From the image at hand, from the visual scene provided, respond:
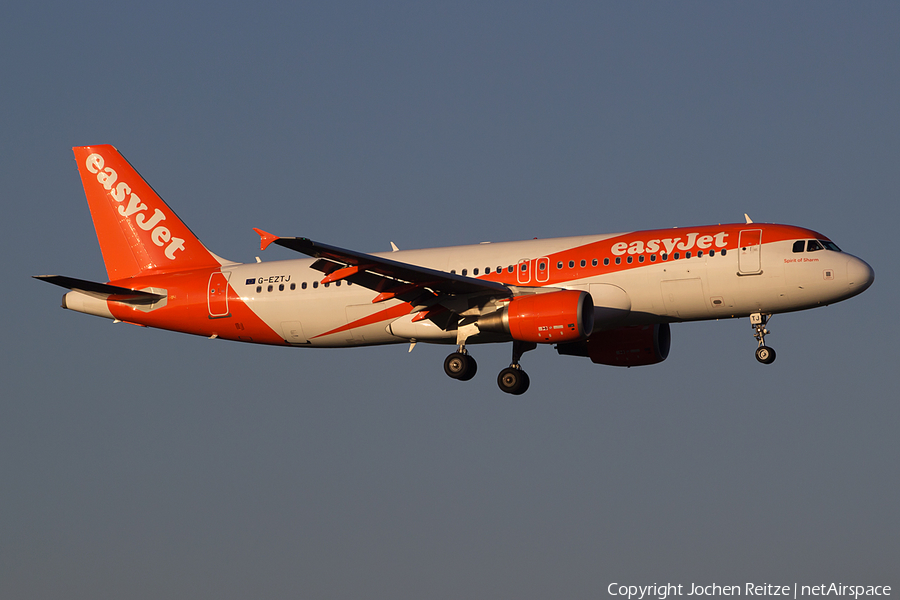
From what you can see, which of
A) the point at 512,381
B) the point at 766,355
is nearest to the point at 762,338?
the point at 766,355

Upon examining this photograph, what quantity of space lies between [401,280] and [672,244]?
906cm

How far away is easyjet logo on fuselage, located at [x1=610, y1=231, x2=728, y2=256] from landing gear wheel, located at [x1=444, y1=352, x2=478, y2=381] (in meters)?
6.43

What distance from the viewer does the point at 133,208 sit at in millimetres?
49031

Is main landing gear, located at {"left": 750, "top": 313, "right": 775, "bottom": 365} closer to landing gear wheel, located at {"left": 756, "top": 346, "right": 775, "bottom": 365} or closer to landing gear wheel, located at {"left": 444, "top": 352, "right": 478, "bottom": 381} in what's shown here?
landing gear wheel, located at {"left": 756, "top": 346, "right": 775, "bottom": 365}

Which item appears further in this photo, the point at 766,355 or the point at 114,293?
the point at 114,293

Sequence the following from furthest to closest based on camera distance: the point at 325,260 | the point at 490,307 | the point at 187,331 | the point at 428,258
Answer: the point at 187,331
the point at 428,258
the point at 490,307
the point at 325,260

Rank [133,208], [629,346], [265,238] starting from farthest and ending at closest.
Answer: [133,208] < [629,346] < [265,238]

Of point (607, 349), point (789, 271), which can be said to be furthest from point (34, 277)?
point (789, 271)

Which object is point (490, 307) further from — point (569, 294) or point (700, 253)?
point (700, 253)

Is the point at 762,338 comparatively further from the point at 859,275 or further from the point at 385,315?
the point at 385,315

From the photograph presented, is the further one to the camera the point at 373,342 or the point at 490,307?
the point at 373,342

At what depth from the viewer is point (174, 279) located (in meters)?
46.7

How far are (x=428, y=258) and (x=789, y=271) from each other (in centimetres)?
1267

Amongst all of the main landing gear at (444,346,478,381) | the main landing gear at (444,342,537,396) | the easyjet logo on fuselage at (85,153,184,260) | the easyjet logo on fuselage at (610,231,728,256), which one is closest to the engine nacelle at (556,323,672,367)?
the main landing gear at (444,342,537,396)
